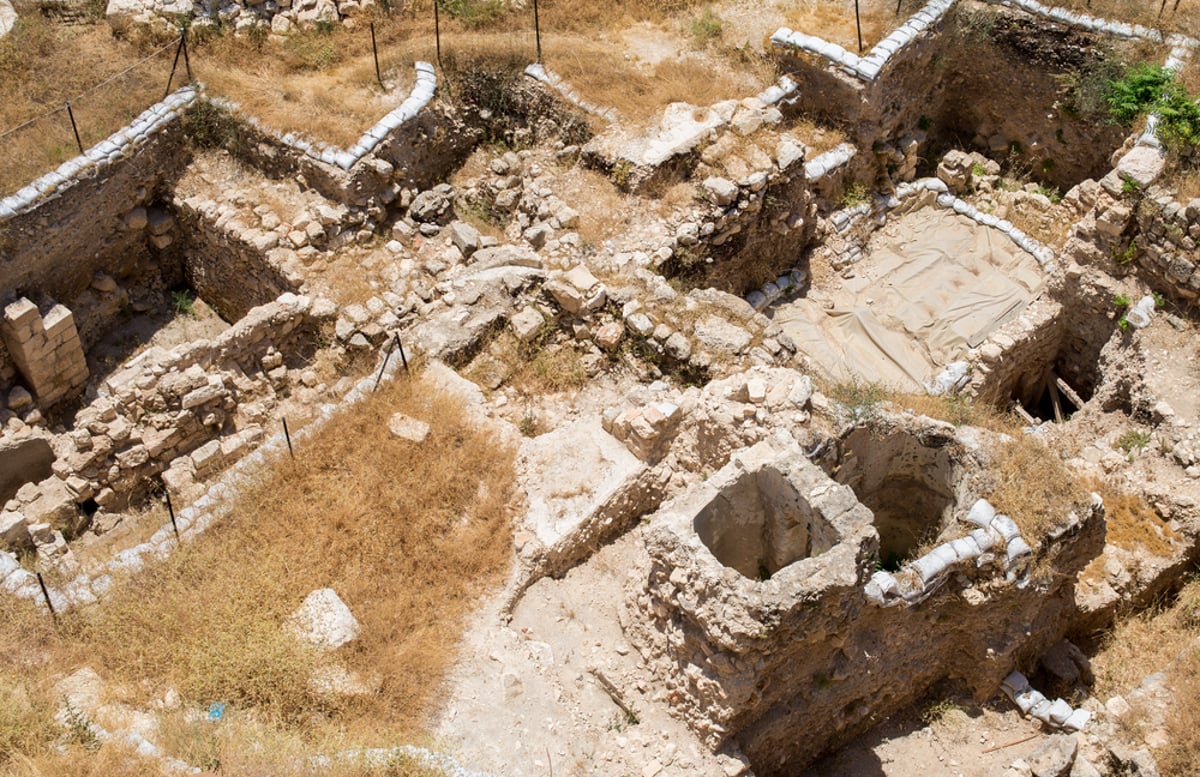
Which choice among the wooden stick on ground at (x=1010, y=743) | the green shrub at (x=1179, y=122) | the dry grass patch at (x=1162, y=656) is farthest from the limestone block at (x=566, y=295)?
the green shrub at (x=1179, y=122)

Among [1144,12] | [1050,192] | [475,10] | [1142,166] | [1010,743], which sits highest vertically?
[475,10]

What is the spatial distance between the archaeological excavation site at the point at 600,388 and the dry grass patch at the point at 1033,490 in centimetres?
4

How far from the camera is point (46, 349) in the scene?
1269 cm

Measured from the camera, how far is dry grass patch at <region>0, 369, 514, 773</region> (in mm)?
8508

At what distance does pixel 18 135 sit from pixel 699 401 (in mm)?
9474

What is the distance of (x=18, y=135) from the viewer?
43.6 ft

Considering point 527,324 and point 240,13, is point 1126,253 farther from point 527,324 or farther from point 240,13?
point 240,13

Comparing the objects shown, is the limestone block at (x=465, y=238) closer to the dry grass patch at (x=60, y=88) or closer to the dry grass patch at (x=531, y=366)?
the dry grass patch at (x=531, y=366)

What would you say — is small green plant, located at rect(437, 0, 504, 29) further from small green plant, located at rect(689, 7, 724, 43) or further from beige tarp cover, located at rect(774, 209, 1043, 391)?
beige tarp cover, located at rect(774, 209, 1043, 391)

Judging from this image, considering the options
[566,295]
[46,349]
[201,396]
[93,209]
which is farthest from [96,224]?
[566,295]

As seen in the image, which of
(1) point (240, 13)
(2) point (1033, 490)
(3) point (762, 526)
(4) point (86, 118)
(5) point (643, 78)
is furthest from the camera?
(1) point (240, 13)

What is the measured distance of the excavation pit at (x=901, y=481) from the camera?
947cm

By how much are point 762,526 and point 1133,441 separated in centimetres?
498

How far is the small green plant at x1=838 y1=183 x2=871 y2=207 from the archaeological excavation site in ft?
0.23
